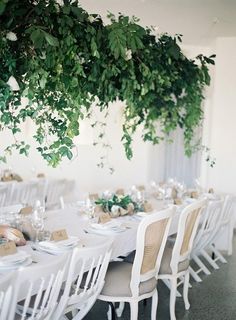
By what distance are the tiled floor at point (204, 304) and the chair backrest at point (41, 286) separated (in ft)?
4.55

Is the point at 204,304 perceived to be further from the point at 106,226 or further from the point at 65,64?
the point at 65,64

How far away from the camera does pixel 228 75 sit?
7.09 m

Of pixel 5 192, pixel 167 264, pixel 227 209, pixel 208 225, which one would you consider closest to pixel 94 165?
pixel 5 192

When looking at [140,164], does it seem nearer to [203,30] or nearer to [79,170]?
[79,170]

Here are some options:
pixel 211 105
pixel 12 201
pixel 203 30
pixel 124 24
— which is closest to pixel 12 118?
pixel 124 24

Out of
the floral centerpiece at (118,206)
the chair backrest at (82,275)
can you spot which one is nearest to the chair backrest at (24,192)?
the floral centerpiece at (118,206)

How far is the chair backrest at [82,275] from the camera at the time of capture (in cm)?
259

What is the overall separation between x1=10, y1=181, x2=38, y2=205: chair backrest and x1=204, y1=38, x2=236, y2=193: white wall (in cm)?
284

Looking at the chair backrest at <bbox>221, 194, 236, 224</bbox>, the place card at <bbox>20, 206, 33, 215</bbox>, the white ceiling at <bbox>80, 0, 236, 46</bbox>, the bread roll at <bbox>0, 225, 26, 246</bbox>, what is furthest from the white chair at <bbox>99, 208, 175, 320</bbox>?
the white ceiling at <bbox>80, 0, 236, 46</bbox>

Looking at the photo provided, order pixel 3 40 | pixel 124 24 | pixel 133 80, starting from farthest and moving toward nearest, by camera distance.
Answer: pixel 133 80 → pixel 124 24 → pixel 3 40

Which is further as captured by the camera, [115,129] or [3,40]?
[115,129]

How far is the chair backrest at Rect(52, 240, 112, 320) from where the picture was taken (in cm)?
259

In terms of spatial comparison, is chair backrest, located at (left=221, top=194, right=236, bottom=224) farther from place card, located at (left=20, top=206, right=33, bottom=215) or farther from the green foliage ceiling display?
place card, located at (left=20, top=206, right=33, bottom=215)

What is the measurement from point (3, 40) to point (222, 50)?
5014 mm
